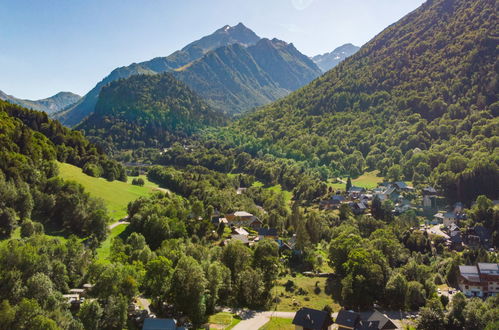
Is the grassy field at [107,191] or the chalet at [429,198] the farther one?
the chalet at [429,198]

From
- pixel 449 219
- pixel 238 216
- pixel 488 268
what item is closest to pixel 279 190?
pixel 238 216

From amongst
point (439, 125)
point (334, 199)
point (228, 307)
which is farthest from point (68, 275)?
point (439, 125)

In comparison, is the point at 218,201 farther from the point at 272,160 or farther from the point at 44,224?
the point at 272,160

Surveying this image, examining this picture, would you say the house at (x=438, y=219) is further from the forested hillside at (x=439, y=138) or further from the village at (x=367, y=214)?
the forested hillside at (x=439, y=138)

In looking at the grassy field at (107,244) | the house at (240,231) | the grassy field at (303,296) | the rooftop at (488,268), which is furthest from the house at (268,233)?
the rooftop at (488,268)

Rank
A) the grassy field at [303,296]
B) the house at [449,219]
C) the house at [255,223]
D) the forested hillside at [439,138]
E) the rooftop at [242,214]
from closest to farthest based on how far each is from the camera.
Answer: the grassy field at [303,296] → the house at [255,223] → the rooftop at [242,214] → the house at [449,219] → the forested hillside at [439,138]

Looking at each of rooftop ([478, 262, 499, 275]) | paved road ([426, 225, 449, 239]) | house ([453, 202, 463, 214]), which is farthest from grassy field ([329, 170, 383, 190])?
rooftop ([478, 262, 499, 275])

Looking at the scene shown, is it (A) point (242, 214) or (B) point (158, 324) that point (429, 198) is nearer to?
(A) point (242, 214)
